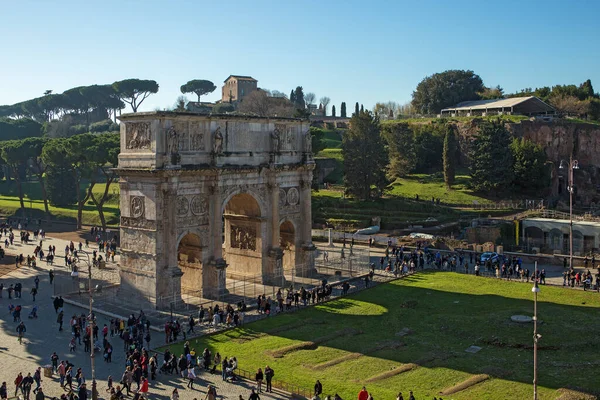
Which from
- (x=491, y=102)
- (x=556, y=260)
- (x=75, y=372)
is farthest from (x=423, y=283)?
(x=491, y=102)

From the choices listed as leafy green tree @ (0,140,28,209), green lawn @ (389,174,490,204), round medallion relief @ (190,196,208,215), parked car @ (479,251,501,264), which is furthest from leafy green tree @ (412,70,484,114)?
round medallion relief @ (190,196,208,215)

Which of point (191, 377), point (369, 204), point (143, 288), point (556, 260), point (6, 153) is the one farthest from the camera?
point (6, 153)

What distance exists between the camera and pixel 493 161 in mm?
69812

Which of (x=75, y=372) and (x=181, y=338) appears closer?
(x=75, y=372)

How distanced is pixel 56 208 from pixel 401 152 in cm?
4061

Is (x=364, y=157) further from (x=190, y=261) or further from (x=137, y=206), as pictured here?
(x=137, y=206)

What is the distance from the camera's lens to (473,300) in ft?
127

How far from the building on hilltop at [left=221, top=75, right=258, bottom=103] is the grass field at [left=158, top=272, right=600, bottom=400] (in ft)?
331

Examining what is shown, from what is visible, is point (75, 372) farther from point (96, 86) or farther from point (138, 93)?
point (96, 86)

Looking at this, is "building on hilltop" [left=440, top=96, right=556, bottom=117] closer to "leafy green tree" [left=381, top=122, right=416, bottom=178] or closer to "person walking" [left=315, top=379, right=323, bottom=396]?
"leafy green tree" [left=381, top=122, right=416, bottom=178]

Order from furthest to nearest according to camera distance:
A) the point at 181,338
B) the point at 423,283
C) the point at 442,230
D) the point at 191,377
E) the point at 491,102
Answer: the point at 491,102 → the point at 442,230 → the point at 423,283 → the point at 181,338 → the point at 191,377

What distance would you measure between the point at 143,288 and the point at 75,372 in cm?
976

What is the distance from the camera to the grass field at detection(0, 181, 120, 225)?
70688 mm

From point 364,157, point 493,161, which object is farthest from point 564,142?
point 364,157
